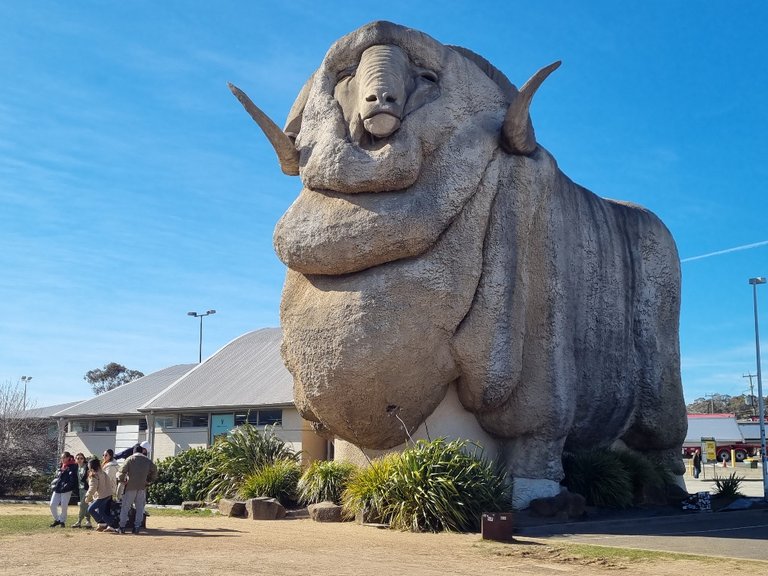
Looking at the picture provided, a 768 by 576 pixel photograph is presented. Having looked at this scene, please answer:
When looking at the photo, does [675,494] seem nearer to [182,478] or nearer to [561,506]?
[561,506]

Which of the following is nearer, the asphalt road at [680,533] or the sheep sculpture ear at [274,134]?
the asphalt road at [680,533]

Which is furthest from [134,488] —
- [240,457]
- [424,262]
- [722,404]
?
[722,404]

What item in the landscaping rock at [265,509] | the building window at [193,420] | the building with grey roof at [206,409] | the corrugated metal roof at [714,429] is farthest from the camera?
the corrugated metal roof at [714,429]

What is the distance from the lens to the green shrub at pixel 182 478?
731 inches

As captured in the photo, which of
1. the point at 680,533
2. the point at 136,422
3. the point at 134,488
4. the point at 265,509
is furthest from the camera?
the point at 136,422

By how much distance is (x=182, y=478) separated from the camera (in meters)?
19.1

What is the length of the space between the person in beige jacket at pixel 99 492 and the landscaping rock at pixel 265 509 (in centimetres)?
245

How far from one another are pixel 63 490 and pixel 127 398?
21.7 metres

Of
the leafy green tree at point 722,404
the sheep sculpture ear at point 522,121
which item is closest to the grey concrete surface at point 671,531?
the sheep sculpture ear at point 522,121

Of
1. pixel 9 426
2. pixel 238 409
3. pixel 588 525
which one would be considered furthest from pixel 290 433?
pixel 588 525

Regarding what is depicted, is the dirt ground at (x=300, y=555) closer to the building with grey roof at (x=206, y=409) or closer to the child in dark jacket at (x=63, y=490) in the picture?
the child in dark jacket at (x=63, y=490)

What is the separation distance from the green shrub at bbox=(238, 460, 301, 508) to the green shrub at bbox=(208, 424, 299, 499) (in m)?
0.86

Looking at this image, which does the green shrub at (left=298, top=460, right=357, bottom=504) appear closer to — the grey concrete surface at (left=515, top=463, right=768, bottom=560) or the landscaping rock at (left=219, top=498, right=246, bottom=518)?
the landscaping rock at (left=219, top=498, right=246, bottom=518)

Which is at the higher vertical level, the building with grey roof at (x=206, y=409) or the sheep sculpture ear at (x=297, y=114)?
the sheep sculpture ear at (x=297, y=114)
